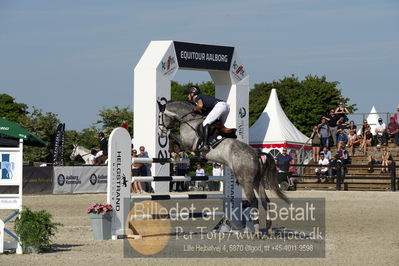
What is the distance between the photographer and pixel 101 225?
1269 centimetres

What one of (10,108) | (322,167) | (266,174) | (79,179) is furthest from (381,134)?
(10,108)

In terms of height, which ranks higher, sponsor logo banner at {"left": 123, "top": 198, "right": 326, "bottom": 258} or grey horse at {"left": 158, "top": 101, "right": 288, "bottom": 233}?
grey horse at {"left": 158, "top": 101, "right": 288, "bottom": 233}

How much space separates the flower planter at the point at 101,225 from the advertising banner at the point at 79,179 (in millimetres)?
15360

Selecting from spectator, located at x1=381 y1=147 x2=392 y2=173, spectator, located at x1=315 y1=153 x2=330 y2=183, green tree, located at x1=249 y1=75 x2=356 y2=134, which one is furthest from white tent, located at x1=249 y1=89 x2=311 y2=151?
green tree, located at x1=249 y1=75 x2=356 y2=134

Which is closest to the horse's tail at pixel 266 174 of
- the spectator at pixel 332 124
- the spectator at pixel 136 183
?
the spectator at pixel 136 183

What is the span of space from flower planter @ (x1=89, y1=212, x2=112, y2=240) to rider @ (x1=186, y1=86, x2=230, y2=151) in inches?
79.0

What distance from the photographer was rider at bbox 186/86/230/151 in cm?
1321

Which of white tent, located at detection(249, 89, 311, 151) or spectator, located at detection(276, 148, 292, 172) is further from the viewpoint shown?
white tent, located at detection(249, 89, 311, 151)

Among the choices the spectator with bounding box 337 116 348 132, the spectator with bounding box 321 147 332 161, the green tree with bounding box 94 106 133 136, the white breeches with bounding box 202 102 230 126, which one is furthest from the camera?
the green tree with bounding box 94 106 133 136

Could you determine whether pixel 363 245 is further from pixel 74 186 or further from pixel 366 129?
pixel 366 129

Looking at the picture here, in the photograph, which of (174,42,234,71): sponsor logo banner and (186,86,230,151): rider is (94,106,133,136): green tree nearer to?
(174,42,234,71): sponsor logo banner

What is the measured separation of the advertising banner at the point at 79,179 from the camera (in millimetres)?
28250

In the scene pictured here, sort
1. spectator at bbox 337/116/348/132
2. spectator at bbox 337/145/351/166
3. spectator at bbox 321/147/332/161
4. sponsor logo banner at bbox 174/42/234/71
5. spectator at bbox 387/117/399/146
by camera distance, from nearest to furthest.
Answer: spectator at bbox 337/145/351/166 < spectator at bbox 321/147/332/161 < sponsor logo banner at bbox 174/42/234/71 < spectator at bbox 387/117/399/146 < spectator at bbox 337/116/348/132

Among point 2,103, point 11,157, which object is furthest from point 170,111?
point 2,103
